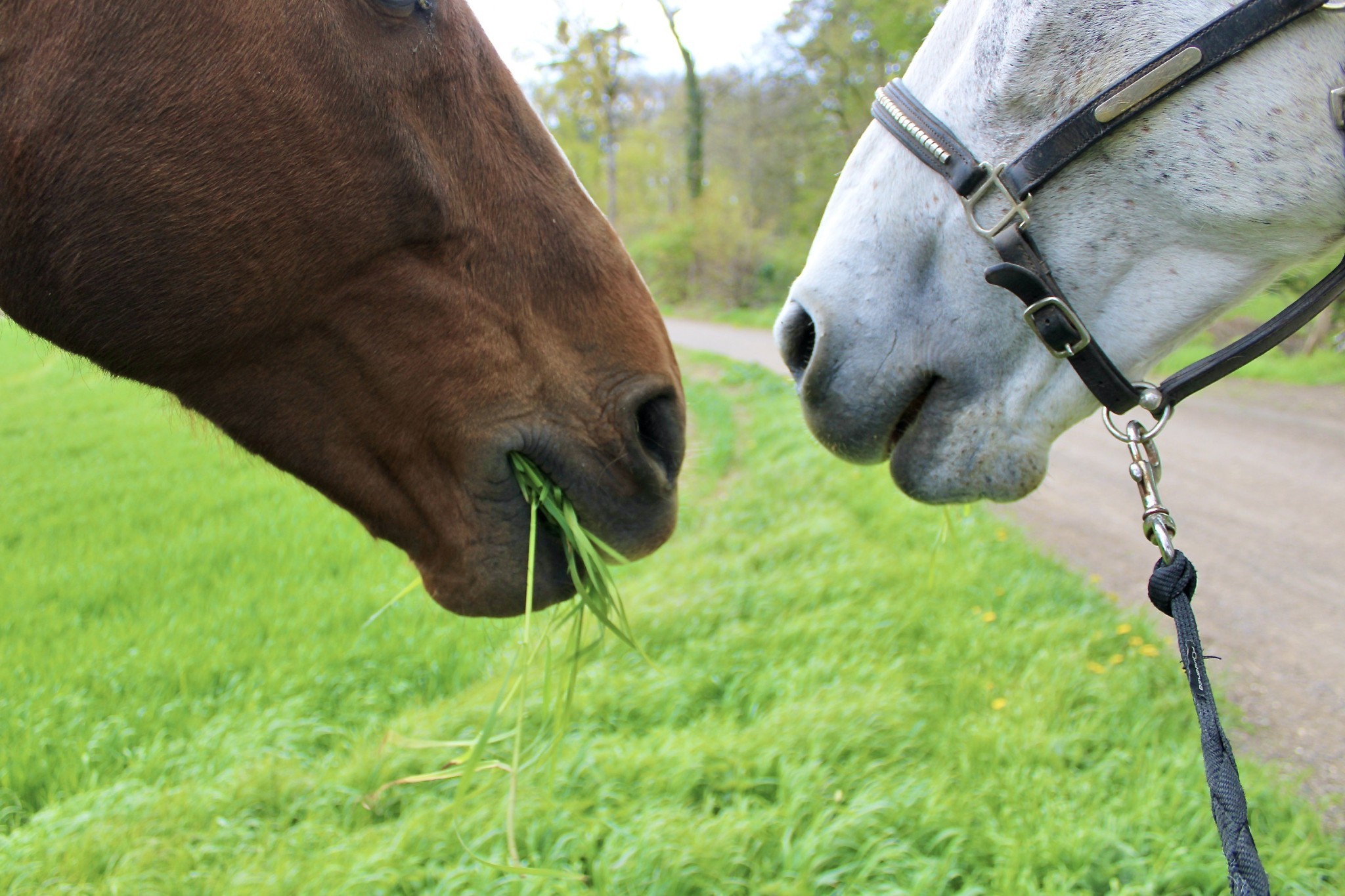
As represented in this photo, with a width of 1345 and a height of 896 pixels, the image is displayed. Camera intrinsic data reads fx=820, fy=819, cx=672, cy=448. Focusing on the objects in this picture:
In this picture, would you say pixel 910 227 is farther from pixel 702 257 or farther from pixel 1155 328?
pixel 702 257

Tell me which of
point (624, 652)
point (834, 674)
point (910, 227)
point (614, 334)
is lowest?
point (834, 674)

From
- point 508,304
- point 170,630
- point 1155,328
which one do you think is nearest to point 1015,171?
point 1155,328

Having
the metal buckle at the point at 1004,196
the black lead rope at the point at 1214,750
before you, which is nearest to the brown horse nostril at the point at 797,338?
the metal buckle at the point at 1004,196

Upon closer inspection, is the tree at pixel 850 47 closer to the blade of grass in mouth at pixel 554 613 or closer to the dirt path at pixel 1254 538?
the dirt path at pixel 1254 538

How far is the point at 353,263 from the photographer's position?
1372 millimetres

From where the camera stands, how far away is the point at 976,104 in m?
1.54

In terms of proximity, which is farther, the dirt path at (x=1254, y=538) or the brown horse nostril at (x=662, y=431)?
the dirt path at (x=1254, y=538)

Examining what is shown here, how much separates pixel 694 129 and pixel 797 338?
925 inches

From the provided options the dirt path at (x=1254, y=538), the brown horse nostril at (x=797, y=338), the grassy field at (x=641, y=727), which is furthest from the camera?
the dirt path at (x=1254, y=538)

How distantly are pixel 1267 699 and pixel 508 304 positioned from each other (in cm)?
336

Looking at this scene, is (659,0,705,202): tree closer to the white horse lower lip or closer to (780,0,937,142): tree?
(780,0,937,142): tree

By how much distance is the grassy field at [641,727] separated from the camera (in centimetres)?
222

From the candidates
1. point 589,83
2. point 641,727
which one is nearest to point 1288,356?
point 641,727

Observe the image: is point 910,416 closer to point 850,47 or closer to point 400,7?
point 400,7
